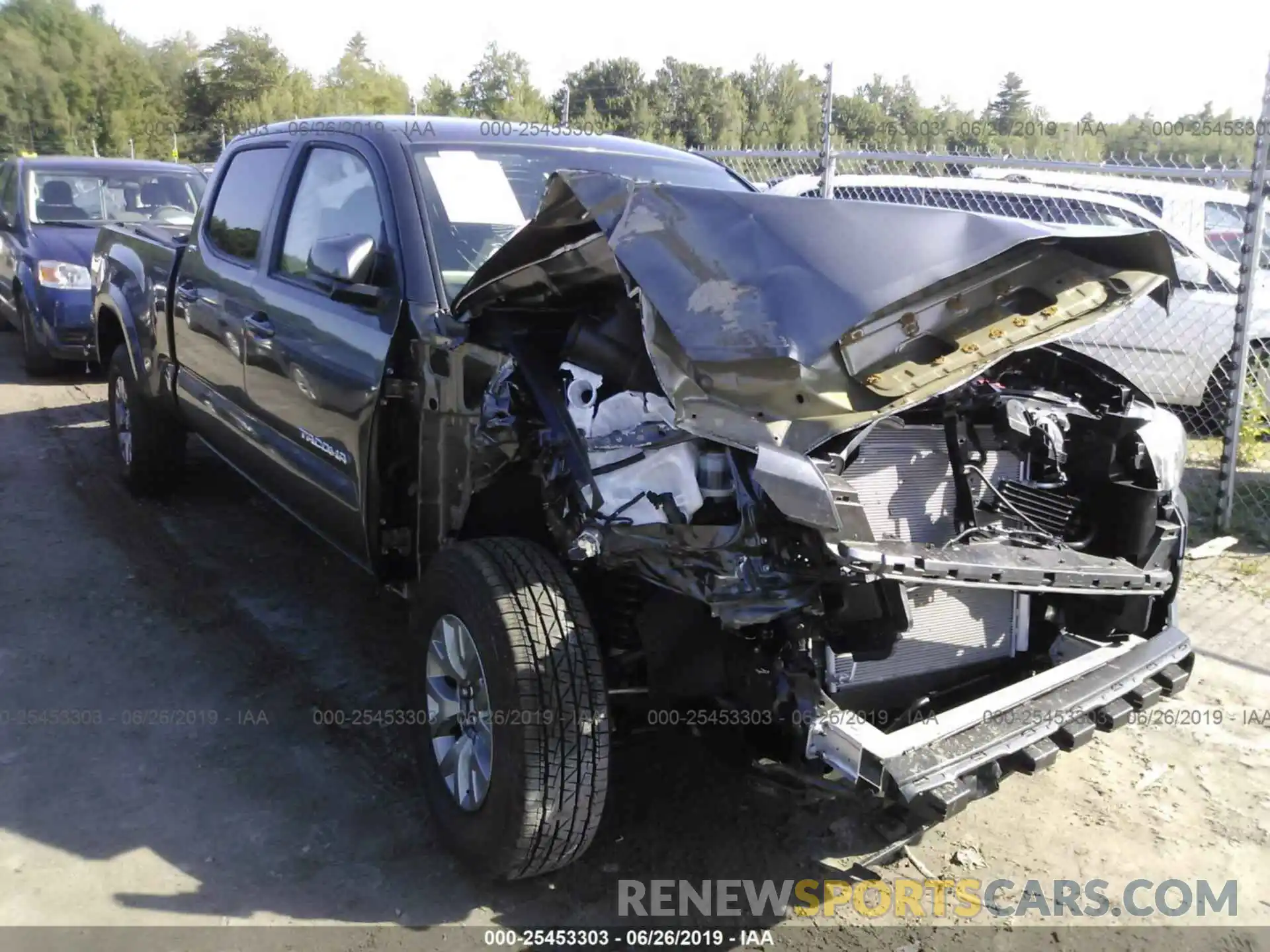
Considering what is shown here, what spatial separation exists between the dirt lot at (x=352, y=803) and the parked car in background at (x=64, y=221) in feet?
14.4

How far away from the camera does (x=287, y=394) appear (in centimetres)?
386

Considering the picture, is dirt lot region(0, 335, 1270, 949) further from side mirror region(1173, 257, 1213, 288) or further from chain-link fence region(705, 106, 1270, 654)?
side mirror region(1173, 257, 1213, 288)

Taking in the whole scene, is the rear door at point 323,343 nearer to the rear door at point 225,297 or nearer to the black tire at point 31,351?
the rear door at point 225,297

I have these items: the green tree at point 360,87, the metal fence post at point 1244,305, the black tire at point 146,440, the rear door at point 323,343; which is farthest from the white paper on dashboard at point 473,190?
the green tree at point 360,87

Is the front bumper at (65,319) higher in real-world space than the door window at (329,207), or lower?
lower

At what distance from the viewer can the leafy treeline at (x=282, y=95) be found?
3469 cm

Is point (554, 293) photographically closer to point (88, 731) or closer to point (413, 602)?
point (413, 602)

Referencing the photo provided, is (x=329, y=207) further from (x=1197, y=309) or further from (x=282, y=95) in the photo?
(x=282, y=95)

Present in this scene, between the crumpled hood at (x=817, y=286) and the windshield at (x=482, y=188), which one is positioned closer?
the crumpled hood at (x=817, y=286)

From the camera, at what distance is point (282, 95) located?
45.2 m

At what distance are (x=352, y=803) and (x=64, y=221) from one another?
7.90 meters

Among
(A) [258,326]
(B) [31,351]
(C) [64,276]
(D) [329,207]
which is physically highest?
(D) [329,207]

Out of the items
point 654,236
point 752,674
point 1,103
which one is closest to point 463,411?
point 654,236

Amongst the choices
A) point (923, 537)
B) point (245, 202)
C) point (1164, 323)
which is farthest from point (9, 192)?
point (1164, 323)
